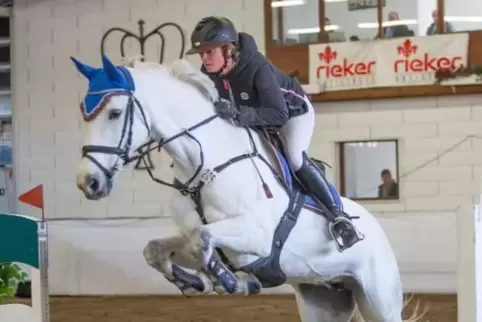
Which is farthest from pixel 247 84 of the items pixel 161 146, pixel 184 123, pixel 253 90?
pixel 161 146

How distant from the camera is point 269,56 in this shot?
21.2ft

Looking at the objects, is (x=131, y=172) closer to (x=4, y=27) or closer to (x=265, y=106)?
(x=4, y=27)

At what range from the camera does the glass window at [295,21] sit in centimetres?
639

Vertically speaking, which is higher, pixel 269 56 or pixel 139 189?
pixel 269 56

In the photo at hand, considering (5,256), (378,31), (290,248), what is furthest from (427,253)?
(5,256)

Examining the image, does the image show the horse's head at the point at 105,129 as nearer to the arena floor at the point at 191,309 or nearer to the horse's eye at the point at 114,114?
the horse's eye at the point at 114,114

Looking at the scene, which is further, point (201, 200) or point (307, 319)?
point (307, 319)

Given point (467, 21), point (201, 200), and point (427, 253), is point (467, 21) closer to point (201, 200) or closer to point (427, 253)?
point (427, 253)

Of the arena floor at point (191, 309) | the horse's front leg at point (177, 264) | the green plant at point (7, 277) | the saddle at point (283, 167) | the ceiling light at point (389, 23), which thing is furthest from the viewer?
the ceiling light at point (389, 23)

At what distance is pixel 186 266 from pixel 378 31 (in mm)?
4082

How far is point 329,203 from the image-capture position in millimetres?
2844

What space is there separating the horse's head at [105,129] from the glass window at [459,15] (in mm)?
4307

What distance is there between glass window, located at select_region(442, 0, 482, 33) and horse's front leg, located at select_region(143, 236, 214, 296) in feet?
13.6

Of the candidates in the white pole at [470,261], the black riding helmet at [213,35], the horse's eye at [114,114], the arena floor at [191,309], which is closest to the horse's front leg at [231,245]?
the horse's eye at [114,114]
